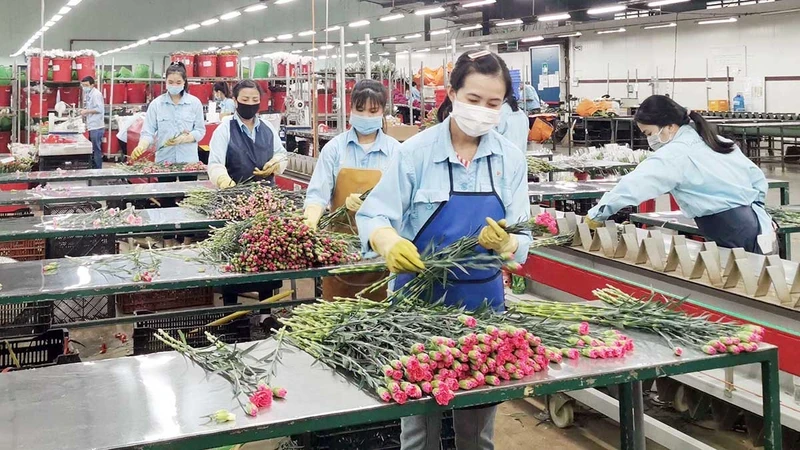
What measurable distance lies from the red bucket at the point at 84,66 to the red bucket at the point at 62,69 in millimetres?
131

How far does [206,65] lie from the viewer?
12680mm

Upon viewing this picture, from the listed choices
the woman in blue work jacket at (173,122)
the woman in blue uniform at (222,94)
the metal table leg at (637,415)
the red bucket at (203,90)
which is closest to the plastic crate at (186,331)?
the metal table leg at (637,415)

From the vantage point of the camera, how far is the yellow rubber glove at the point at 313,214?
362cm

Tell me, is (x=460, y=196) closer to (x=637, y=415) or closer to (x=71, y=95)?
(x=637, y=415)

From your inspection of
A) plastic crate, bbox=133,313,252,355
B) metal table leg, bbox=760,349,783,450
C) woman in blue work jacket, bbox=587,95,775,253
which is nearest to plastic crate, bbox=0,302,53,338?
plastic crate, bbox=133,313,252,355

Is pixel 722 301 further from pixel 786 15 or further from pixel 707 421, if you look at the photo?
pixel 786 15

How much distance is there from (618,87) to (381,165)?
65.4ft

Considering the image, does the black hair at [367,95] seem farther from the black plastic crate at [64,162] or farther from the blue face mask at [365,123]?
the black plastic crate at [64,162]

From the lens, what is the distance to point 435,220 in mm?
2402

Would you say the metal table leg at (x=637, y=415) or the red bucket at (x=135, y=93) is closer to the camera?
the metal table leg at (x=637, y=415)

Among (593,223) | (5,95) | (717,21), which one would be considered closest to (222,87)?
(5,95)

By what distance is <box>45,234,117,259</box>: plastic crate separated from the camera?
559 centimetres

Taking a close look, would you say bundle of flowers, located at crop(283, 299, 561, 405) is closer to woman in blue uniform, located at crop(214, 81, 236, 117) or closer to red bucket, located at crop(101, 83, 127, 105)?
woman in blue uniform, located at crop(214, 81, 236, 117)

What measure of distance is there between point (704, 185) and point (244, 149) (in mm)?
2831
